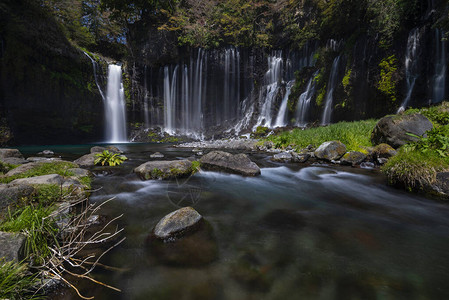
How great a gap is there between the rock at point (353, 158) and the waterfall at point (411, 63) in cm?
789

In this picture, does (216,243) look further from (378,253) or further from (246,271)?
(378,253)

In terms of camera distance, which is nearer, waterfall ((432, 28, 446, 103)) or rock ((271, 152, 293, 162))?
rock ((271, 152, 293, 162))

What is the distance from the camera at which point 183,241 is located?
249 centimetres

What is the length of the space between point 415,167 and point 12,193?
7.38m

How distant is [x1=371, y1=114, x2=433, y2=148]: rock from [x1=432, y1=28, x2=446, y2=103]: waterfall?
6.94 meters

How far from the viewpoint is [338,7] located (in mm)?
17656

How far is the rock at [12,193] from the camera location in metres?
2.36

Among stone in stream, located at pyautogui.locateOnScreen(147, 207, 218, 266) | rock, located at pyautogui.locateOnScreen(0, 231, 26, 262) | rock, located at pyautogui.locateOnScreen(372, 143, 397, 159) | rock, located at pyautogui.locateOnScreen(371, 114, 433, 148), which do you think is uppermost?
rock, located at pyautogui.locateOnScreen(371, 114, 433, 148)

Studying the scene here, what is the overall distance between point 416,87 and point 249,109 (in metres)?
19.2

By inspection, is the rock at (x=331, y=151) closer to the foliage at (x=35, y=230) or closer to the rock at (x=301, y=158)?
the rock at (x=301, y=158)

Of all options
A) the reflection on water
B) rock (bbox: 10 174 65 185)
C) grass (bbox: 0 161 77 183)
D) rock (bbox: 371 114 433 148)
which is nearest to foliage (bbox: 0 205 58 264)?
the reflection on water

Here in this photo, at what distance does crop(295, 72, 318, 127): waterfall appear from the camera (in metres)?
20.5

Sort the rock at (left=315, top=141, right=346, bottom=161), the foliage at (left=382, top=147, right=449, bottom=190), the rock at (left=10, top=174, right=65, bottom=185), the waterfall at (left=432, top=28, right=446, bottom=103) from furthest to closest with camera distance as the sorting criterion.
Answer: the waterfall at (left=432, top=28, right=446, bottom=103) < the rock at (left=315, top=141, right=346, bottom=161) < the foliage at (left=382, top=147, right=449, bottom=190) < the rock at (left=10, top=174, right=65, bottom=185)

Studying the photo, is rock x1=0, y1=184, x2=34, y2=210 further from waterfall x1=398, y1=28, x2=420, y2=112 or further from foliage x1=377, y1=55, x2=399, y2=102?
foliage x1=377, y1=55, x2=399, y2=102
